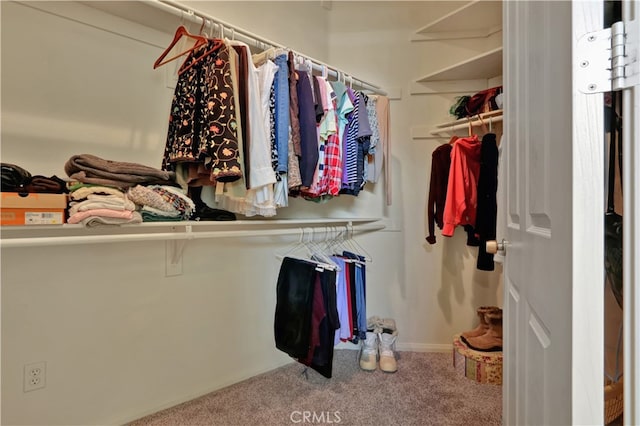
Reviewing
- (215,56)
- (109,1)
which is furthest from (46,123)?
(215,56)

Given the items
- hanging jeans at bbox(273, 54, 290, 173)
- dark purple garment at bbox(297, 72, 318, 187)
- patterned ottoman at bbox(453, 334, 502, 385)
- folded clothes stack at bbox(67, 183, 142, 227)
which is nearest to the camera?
folded clothes stack at bbox(67, 183, 142, 227)

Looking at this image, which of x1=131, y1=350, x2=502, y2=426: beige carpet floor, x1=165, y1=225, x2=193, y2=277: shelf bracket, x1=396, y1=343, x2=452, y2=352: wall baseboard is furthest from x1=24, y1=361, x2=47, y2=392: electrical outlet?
x1=396, y1=343, x2=452, y2=352: wall baseboard

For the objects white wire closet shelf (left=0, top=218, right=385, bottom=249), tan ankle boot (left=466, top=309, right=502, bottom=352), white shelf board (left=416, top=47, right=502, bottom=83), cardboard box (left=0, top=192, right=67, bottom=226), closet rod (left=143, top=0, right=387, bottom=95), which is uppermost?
white shelf board (left=416, top=47, right=502, bottom=83)

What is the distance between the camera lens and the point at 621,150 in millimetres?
436

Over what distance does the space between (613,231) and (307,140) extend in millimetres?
1238

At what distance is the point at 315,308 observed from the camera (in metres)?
1.71

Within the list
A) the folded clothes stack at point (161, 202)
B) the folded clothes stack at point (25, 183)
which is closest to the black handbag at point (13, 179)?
the folded clothes stack at point (25, 183)

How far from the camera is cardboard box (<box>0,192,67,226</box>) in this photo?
0.97 meters

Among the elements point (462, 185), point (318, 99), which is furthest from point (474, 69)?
point (318, 99)

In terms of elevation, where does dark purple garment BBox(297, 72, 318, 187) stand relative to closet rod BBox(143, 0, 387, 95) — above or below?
below

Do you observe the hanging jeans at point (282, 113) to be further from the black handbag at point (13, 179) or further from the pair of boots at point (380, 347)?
the pair of boots at point (380, 347)

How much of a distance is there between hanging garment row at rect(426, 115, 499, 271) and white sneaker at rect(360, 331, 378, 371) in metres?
0.78

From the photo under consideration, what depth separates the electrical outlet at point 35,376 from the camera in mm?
1276
